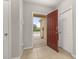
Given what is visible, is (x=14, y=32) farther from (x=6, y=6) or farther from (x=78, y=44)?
(x=78, y=44)

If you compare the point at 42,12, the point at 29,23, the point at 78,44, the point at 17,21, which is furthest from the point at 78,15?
the point at 42,12

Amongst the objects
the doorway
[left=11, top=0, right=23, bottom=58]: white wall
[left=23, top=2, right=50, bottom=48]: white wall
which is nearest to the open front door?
A: the doorway

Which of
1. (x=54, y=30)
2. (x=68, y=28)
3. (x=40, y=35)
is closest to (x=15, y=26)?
(x=54, y=30)

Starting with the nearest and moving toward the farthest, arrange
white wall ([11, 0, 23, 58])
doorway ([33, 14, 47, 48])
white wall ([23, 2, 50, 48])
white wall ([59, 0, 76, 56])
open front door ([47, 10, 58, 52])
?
white wall ([11, 0, 23, 58]) < white wall ([59, 0, 76, 56]) < open front door ([47, 10, 58, 52]) < white wall ([23, 2, 50, 48]) < doorway ([33, 14, 47, 48])

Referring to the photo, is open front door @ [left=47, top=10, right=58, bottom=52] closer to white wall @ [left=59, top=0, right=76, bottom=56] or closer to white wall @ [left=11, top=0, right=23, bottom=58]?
white wall @ [left=59, top=0, right=76, bottom=56]

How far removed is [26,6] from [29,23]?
3.18 ft

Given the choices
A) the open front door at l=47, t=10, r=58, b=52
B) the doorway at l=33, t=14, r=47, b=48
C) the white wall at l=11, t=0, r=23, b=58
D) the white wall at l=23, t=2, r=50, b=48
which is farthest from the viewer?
the doorway at l=33, t=14, r=47, b=48

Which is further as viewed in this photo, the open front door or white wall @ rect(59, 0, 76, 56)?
the open front door

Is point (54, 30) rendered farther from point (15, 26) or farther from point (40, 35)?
point (40, 35)

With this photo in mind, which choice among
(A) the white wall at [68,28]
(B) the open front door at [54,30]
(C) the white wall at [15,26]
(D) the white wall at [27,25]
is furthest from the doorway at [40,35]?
(C) the white wall at [15,26]

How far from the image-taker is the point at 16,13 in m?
2.36

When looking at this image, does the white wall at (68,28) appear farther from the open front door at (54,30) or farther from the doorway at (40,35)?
the doorway at (40,35)

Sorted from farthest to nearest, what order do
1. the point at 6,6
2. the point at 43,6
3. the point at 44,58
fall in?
the point at 43,6 < the point at 44,58 < the point at 6,6

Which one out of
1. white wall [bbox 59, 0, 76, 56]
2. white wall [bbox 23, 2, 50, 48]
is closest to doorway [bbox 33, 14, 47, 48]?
white wall [bbox 23, 2, 50, 48]
